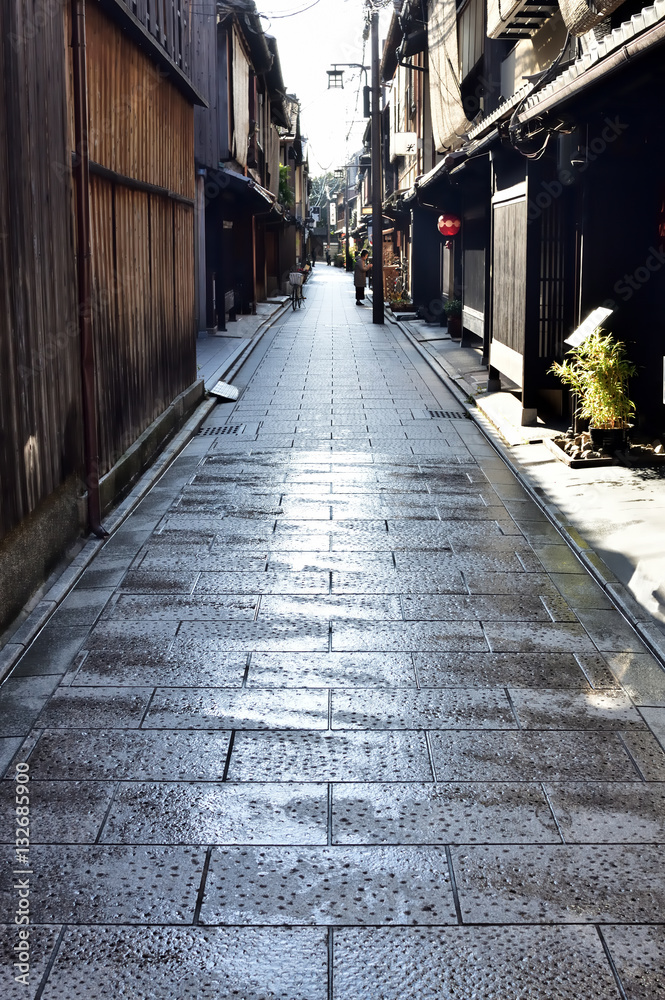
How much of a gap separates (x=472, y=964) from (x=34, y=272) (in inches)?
216

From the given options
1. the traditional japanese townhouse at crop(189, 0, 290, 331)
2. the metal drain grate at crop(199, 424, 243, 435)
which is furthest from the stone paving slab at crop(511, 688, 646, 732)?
the traditional japanese townhouse at crop(189, 0, 290, 331)

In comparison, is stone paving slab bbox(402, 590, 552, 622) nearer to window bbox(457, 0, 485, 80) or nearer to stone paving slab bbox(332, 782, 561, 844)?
stone paving slab bbox(332, 782, 561, 844)

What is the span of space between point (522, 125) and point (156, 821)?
33.8ft

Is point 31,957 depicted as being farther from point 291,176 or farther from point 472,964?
point 291,176

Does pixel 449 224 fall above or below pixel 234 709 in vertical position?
above

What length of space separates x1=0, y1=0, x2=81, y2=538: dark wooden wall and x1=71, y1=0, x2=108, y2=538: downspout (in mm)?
123

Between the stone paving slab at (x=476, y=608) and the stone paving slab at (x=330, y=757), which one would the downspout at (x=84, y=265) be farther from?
the stone paving slab at (x=330, y=757)

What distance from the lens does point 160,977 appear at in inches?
145

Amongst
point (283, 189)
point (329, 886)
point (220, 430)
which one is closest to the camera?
point (329, 886)

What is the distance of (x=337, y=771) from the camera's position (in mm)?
5164

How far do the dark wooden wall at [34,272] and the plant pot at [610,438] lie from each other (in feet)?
19.5

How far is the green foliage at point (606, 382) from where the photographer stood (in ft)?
38.7

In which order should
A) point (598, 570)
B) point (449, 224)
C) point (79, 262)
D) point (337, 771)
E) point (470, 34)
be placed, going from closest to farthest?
point (337, 771) → point (598, 570) → point (79, 262) → point (470, 34) → point (449, 224)

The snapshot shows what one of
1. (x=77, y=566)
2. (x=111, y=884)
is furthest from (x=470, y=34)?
(x=111, y=884)
